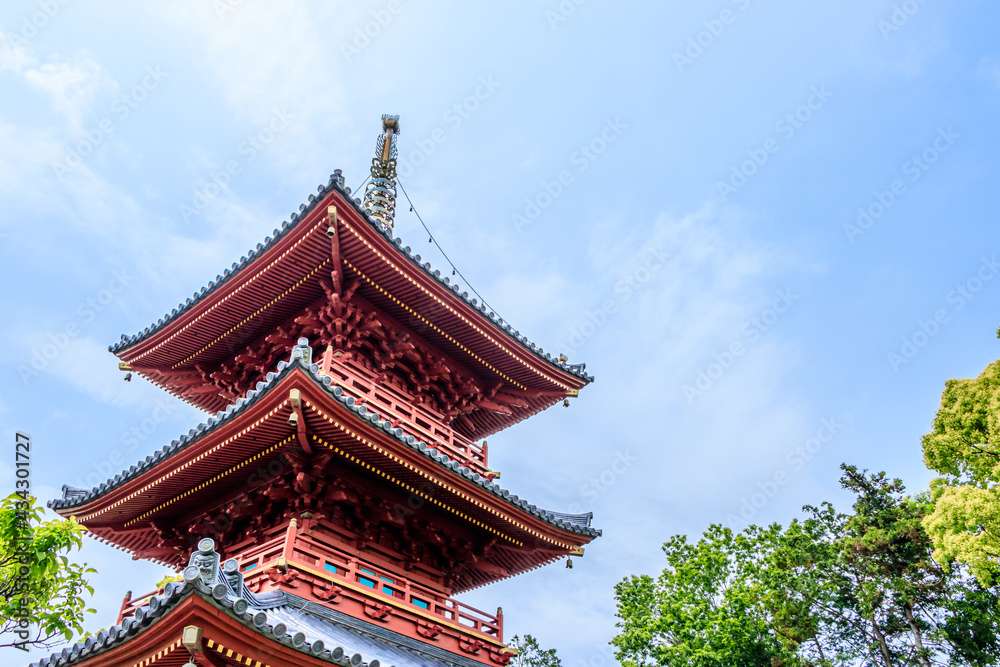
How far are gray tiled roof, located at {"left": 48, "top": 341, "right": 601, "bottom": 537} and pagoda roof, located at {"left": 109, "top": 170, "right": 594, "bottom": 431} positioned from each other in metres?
2.64

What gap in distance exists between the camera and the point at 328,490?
10805 millimetres

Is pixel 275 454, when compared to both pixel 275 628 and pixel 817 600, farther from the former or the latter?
pixel 817 600

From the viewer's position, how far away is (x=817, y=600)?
2428 cm

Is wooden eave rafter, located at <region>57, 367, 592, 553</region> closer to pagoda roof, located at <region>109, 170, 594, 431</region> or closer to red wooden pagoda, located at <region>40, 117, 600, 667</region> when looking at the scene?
red wooden pagoda, located at <region>40, 117, 600, 667</region>

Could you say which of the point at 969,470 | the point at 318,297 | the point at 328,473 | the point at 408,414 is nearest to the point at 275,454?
the point at 328,473

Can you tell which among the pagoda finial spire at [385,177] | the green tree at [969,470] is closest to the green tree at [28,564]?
the pagoda finial spire at [385,177]

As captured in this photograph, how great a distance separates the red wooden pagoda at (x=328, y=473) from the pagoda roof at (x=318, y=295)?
40mm

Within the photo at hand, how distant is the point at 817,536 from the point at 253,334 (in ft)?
77.1

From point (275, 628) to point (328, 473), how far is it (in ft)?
13.2

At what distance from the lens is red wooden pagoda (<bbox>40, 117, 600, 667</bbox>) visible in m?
8.23

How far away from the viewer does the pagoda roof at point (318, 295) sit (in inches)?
474

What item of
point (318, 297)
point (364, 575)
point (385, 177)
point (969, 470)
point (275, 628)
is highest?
point (385, 177)

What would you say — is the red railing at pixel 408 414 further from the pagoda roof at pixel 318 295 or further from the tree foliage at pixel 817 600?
the tree foliage at pixel 817 600

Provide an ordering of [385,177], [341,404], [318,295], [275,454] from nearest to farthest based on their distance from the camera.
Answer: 1. [341,404]
2. [275,454]
3. [318,295]
4. [385,177]
